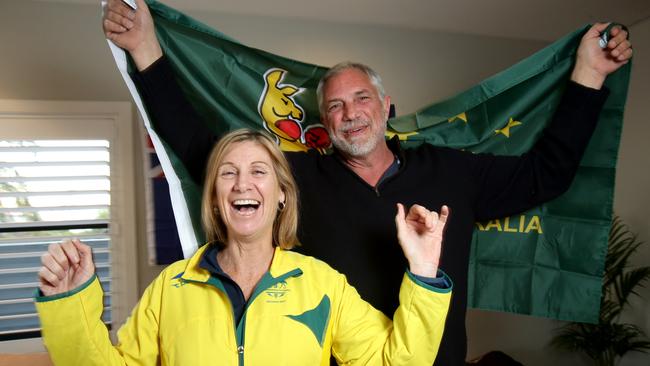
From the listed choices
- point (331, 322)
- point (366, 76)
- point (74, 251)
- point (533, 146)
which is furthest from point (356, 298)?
point (533, 146)

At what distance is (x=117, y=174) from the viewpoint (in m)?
2.86

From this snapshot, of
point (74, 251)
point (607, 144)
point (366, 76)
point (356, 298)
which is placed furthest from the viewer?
point (607, 144)

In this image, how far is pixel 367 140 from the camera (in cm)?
151

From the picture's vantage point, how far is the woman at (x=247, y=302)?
3.15 ft

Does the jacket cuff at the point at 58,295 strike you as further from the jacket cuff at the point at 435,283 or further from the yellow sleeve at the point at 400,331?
the jacket cuff at the point at 435,283

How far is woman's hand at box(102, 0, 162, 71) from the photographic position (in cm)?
140

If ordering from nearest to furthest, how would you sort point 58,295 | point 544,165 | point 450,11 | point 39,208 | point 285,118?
point 58,295 < point 544,165 < point 285,118 < point 39,208 < point 450,11

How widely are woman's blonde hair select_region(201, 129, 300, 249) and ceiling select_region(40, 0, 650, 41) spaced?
1.91 meters

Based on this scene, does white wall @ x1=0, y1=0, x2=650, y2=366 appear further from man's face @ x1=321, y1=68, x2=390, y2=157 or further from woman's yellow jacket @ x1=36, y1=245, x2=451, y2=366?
woman's yellow jacket @ x1=36, y1=245, x2=451, y2=366

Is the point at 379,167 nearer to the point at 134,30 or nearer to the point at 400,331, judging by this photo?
the point at 400,331

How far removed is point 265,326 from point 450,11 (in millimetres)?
2717

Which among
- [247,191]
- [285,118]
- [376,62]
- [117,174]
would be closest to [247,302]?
[247,191]

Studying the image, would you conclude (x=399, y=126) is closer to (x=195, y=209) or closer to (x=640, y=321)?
(x=195, y=209)

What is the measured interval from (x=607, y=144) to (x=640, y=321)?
6.70ft
